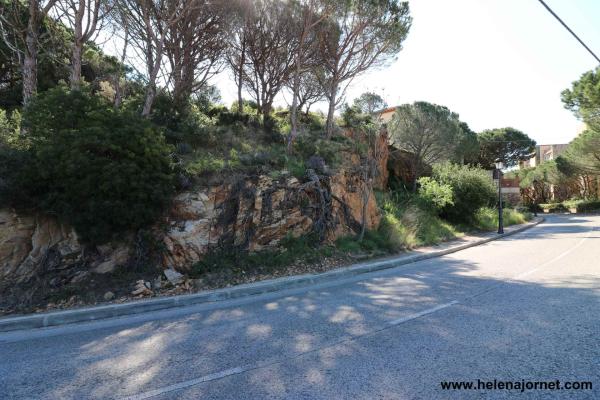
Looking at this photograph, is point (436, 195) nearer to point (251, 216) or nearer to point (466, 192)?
point (466, 192)

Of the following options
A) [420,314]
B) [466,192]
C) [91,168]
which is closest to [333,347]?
[420,314]

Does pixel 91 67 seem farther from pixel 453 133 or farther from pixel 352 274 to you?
pixel 453 133

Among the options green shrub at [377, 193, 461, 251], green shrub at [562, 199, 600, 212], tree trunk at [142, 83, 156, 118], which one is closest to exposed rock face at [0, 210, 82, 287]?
tree trunk at [142, 83, 156, 118]

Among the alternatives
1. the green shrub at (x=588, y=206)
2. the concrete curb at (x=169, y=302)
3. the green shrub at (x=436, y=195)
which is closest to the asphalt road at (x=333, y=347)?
the concrete curb at (x=169, y=302)

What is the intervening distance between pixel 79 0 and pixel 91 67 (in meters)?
7.39

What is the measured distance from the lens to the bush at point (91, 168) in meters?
7.68

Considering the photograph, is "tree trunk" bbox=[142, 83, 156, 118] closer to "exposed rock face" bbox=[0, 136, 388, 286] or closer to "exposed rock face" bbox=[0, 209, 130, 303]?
"exposed rock face" bbox=[0, 136, 388, 286]

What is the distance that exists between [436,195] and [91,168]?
1610 centimetres

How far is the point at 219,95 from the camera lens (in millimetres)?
22594

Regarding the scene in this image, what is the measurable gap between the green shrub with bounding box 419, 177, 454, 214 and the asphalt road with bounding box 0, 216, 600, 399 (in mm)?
11574

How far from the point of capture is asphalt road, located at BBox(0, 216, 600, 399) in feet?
10.7

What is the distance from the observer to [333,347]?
4113 millimetres

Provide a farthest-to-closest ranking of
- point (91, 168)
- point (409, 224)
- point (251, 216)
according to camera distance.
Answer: point (409, 224)
point (251, 216)
point (91, 168)

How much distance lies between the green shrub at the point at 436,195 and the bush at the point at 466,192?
0.51 metres
